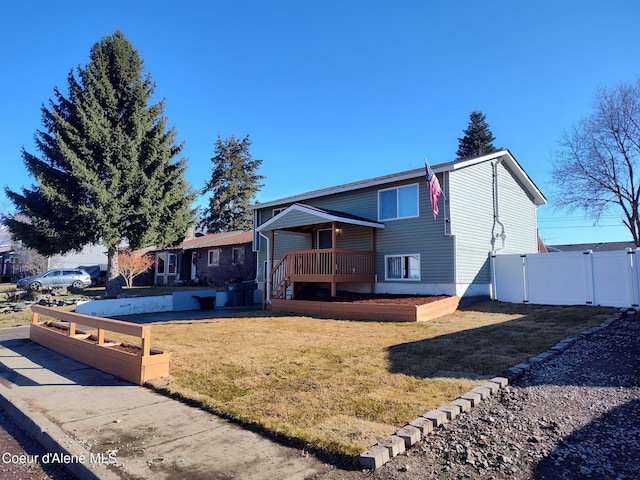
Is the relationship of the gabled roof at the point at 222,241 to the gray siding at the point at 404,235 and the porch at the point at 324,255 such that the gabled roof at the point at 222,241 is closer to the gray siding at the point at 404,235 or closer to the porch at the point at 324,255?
the porch at the point at 324,255

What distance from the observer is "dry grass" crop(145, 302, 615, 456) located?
14.5 ft

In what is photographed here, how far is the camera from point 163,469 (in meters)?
3.40

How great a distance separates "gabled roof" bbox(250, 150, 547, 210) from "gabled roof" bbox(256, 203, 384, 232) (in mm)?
1651

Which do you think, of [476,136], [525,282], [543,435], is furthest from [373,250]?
[476,136]

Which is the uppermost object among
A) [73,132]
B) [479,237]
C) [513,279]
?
[73,132]

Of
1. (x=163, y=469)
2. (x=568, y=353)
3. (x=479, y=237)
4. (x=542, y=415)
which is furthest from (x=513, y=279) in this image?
(x=163, y=469)

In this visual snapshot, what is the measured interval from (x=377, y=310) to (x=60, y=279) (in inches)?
904

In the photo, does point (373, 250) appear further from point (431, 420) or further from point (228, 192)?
point (228, 192)

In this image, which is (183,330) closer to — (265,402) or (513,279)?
(265,402)

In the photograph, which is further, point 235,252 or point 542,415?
point 235,252

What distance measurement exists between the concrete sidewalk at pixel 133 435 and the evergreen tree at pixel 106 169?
1306 centimetres

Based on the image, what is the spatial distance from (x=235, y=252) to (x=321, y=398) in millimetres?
22703

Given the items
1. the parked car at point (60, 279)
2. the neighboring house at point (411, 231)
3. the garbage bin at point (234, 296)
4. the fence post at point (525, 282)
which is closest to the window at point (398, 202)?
the neighboring house at point (411, 231)

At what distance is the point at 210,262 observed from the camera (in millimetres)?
29156
